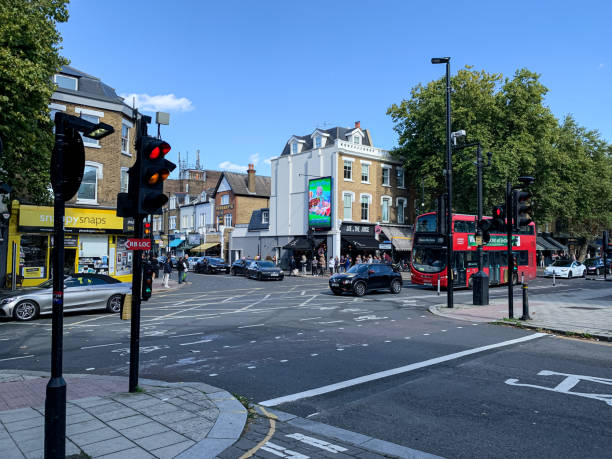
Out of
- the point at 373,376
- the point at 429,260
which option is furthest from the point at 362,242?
the point at 373,376

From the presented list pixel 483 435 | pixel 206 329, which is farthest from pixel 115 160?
pixel 483 435

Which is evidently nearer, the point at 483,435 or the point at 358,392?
the point at 483,435

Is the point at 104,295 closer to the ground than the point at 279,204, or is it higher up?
closer to the ground

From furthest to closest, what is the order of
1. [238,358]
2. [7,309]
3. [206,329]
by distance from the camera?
[7,309] < [206,329] < [238,358]

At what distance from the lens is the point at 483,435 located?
4.96 meters

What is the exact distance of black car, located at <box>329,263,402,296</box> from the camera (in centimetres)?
2156

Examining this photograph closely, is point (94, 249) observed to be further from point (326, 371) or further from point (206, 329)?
point (326, 371)

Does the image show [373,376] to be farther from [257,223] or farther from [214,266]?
[257,223]

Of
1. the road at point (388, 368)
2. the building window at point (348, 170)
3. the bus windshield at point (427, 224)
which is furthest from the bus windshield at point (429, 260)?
the building window at point (348, 170)

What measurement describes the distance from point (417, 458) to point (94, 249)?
2429cm

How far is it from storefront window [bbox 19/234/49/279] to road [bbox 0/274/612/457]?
1024cm

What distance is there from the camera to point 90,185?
2552 centimetres

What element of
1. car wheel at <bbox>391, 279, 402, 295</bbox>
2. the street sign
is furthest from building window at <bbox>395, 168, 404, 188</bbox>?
the street sign

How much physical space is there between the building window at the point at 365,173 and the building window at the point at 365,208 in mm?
1512
